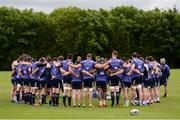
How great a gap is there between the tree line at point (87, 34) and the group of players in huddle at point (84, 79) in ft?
189

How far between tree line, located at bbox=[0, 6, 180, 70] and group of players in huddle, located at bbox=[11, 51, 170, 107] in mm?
57684

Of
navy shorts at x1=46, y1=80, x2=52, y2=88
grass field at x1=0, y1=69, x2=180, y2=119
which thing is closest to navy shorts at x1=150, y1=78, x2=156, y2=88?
grass field at x1=0, y1=69, x2=180, y2=119

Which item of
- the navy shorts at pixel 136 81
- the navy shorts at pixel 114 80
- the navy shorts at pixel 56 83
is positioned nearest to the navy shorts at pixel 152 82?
the navy shorts at pixel 136 81

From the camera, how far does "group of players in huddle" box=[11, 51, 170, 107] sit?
22594 mm

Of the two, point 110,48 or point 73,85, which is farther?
point 110,48

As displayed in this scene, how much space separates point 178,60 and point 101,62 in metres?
63.9

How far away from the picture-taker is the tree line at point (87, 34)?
274ft

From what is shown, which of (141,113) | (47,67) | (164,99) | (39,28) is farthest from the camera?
(39,28)

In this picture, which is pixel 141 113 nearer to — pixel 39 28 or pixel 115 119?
pixel 115 119

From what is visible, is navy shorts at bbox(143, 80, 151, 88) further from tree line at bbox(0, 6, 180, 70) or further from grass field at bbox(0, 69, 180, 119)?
tree line at bbox(0, 6, 180, 70)

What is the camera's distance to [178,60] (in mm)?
85438

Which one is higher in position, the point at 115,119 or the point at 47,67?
the point at 47,67

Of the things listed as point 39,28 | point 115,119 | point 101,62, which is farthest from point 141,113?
point 39,28

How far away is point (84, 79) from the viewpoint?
74.3ft
